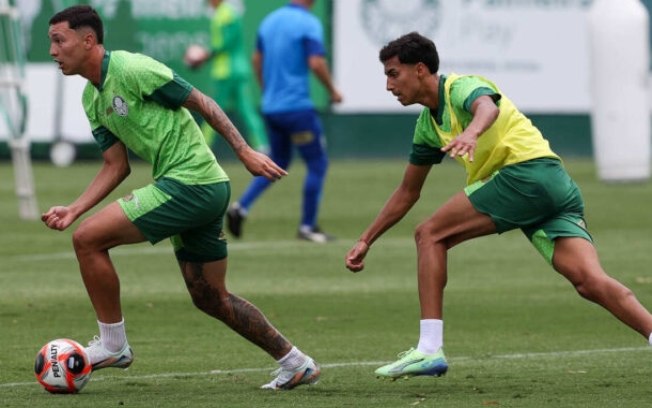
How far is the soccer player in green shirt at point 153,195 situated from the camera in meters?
8.09

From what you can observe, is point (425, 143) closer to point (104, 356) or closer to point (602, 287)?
point (602, 287)

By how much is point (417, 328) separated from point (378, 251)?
4.89 metres

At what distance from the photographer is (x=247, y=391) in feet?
26.8

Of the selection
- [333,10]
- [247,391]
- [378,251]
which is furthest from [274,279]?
[333,10]

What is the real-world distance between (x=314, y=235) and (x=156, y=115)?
327 inches

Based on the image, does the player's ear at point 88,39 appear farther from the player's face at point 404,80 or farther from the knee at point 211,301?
the player's face at point 404,80

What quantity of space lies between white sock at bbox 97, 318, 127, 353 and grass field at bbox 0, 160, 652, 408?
0.23 metres

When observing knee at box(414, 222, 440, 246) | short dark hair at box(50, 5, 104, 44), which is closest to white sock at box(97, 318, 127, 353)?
short dark hair at box(50, 5, 104, 44)

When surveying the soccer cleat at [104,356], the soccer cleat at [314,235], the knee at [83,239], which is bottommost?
the soccer cleat at [314,235]

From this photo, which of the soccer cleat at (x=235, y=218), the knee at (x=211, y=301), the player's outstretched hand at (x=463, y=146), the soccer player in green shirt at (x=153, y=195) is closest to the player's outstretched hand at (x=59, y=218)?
the soccer player in green shirt at (x=153, y=195)

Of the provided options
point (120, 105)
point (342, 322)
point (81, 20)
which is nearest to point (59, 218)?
point (120, 105)

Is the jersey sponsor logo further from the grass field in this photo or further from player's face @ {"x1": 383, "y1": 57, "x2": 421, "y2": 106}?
player's face @ {"x1": 383, "y1": 57, "x2": 421, "y2": 106}

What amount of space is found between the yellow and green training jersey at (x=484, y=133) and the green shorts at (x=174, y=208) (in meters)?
1.08

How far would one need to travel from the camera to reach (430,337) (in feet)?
26.9
